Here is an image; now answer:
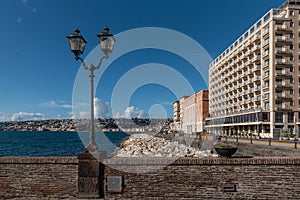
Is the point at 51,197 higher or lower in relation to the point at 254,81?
lower

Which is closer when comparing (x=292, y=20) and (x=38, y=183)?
(x=38, y=183)

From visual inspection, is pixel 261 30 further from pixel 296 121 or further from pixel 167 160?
pixel 167 160

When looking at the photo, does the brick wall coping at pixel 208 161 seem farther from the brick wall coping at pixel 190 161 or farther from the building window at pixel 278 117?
the building window at pixel 278 117

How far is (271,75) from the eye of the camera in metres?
49.0

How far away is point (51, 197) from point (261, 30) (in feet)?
181

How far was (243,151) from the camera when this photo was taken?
2605 centimetres

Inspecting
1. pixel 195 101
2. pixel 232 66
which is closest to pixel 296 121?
pixel 232 66

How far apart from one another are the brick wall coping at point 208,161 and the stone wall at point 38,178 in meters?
1.34

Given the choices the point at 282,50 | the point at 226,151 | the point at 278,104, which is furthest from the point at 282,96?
the point at 226,151

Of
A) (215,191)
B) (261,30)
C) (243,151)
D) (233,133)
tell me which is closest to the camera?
(215,191)

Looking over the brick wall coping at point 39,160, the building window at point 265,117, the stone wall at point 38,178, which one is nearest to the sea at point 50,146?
the brick wall coping at point 39,160

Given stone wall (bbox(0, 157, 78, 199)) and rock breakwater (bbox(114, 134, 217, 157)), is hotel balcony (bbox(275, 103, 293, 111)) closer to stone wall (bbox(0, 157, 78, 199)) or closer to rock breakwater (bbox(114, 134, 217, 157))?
rock breakwater (bbox(114, 134, 217, 157))

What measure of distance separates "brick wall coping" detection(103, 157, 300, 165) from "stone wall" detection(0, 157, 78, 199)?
134cm

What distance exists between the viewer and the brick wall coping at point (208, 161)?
24.5 ft
